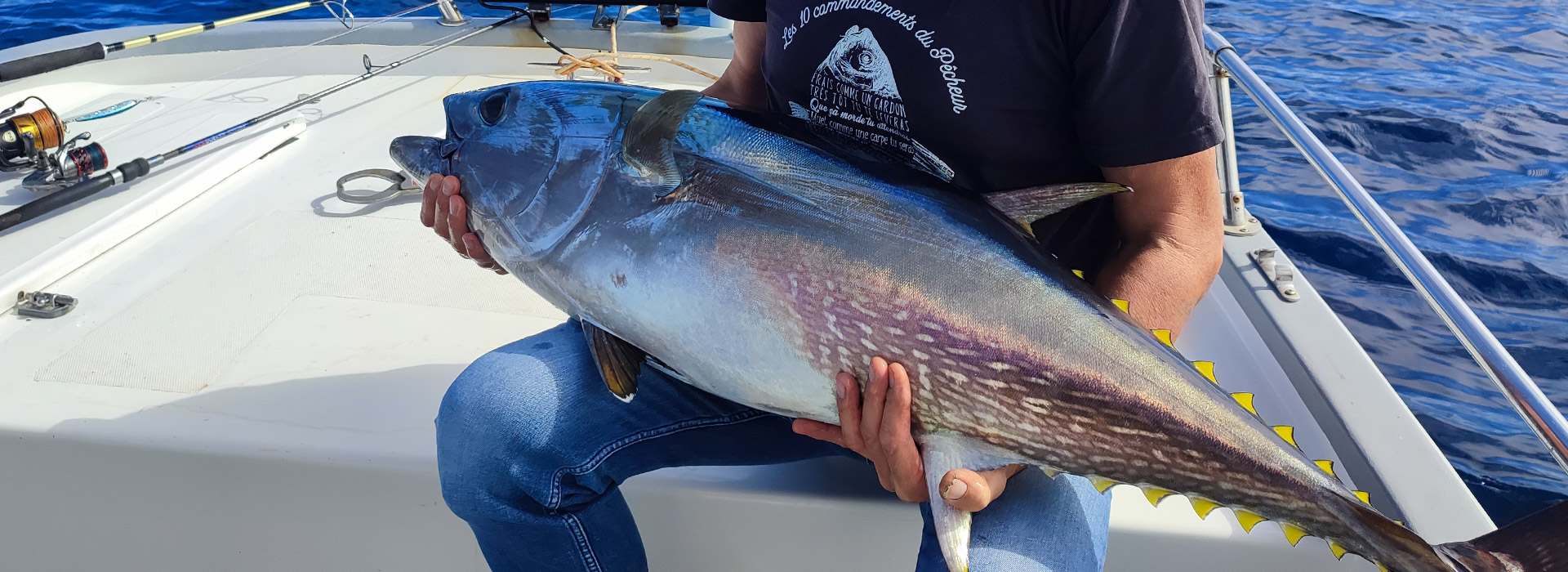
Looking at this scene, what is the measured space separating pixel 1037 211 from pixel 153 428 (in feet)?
5.29

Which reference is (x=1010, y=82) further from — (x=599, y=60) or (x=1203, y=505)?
(x=599, y=60)

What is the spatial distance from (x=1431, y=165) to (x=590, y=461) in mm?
6155

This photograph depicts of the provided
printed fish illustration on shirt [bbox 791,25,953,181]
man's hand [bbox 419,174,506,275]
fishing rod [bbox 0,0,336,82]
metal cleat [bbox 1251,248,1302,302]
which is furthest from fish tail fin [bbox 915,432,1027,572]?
fishing rod [bbox 0,0,336,82]

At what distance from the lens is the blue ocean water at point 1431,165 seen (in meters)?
3.38

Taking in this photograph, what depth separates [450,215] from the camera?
4.64 ft

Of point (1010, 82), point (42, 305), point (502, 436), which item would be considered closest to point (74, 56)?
point (42, 305)

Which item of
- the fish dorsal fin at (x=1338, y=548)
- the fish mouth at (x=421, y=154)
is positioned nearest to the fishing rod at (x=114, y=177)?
the fish mouth at (x=421, y=154)

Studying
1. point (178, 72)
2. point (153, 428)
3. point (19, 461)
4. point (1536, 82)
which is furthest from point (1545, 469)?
point (1536, 82)

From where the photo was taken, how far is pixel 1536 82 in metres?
7.15

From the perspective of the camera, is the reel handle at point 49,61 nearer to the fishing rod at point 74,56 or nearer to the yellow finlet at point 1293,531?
the fishing rod at point 74,56

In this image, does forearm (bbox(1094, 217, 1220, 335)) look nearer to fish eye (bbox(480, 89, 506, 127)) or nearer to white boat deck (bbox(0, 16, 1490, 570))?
white boat deck (bbox(0, 16, 1490, 570))

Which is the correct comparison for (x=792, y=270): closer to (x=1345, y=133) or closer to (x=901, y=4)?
(x=901, y=4)

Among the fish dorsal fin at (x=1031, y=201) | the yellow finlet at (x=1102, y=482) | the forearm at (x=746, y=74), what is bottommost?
the yellow finlet at (x=1102, y=482)

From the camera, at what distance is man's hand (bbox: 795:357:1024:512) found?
1.18 metres
